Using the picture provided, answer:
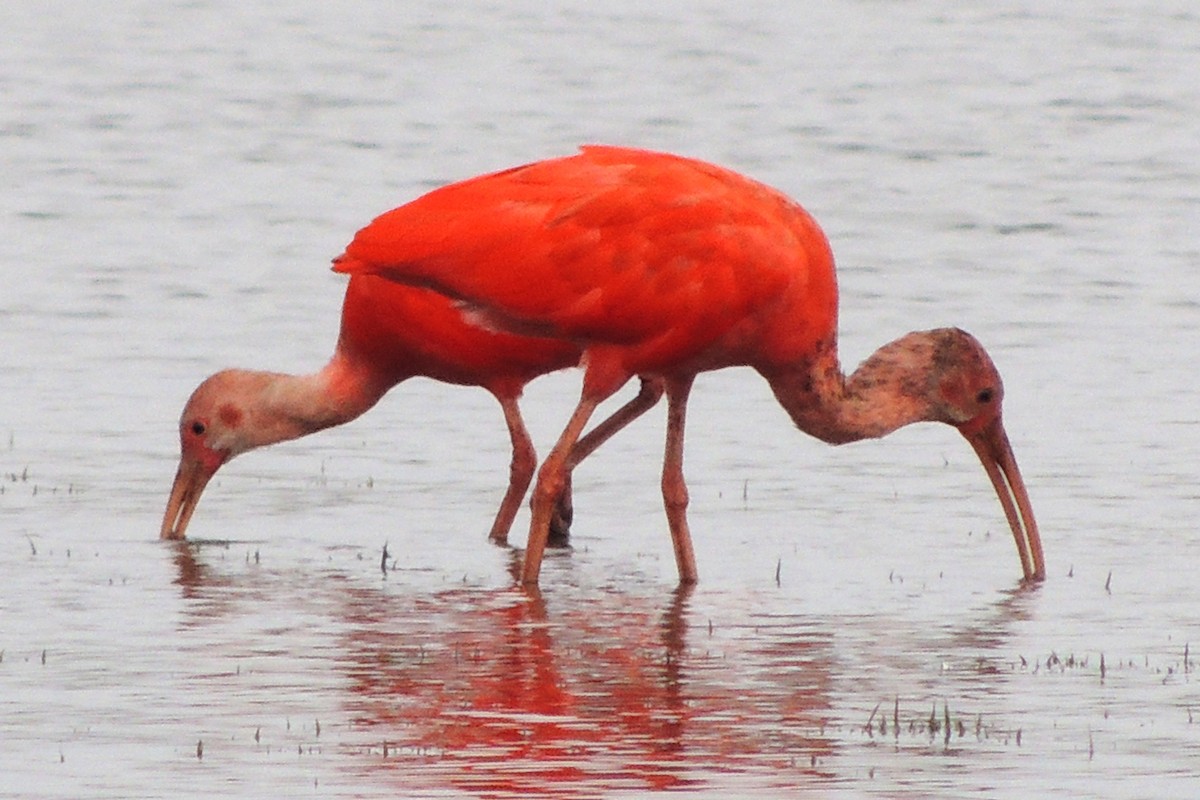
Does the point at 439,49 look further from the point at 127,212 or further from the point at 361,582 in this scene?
the point at 361,582

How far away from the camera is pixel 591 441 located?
11711 mm

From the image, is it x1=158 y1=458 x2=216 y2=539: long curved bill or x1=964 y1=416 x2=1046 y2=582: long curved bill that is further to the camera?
x1=158 y1=458 x2=216 y2=539: long curved bill

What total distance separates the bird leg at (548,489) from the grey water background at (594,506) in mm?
147

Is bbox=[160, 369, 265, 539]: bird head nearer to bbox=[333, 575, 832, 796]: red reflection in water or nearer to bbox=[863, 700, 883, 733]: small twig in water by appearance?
bbox=[333, 575, 832, 796]: red reflection in water

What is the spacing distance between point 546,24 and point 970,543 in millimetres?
22555

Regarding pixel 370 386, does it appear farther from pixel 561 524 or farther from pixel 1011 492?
pixel 1011 492

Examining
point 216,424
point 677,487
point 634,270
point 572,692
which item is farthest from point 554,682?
point 216,424

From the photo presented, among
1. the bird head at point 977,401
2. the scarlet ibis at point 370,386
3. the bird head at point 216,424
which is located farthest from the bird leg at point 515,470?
the bird head at point 977,401

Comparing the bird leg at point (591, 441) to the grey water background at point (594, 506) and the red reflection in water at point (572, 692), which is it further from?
the red reflection in water at point (572, 692)

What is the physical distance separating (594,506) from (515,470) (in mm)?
643

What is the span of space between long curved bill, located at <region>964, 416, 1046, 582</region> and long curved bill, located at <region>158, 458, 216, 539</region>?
2.77 metres

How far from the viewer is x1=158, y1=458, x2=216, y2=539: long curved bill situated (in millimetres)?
11578

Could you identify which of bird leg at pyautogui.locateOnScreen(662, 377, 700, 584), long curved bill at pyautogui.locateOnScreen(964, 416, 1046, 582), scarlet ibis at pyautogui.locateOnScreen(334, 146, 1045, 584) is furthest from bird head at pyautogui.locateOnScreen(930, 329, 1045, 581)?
bird leg at pyautogui.locateOnScreen(662, 377, 700, 584)

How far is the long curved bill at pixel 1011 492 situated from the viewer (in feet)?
36.0
